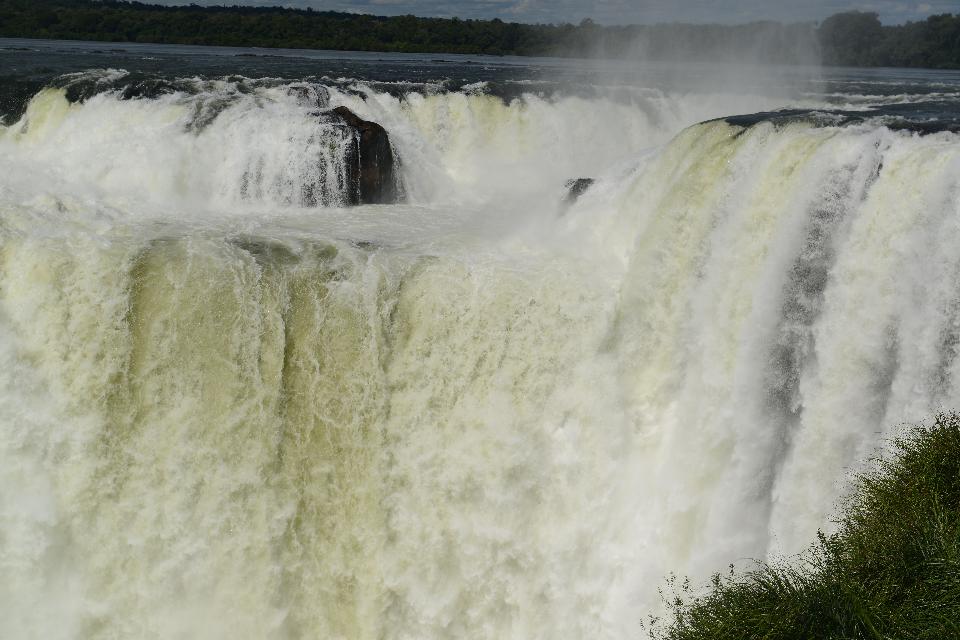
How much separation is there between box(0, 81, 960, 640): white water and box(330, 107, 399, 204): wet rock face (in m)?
4.74

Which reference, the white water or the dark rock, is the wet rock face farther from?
the white water

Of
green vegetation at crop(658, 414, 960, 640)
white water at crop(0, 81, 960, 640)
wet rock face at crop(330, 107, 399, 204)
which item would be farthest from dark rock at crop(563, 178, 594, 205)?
green vegetation at crop(658, 414, 960, 640)

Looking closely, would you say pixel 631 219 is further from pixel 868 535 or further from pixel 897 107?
pixel 897 107

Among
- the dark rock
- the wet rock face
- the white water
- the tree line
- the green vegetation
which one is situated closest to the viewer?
the green vegetation

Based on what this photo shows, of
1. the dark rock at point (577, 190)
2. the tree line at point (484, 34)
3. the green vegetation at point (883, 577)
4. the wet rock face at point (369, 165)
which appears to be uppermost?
the tree line at point (484, 34)

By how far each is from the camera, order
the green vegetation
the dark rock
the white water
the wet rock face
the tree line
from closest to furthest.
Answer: the green vegetation, the white water, the dark rock, the wet rock face, the tree line

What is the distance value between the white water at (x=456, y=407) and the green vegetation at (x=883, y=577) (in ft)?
2.67

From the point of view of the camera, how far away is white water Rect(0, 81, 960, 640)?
7707 millimetres

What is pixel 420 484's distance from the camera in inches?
332

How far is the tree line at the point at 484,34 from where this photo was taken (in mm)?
31703

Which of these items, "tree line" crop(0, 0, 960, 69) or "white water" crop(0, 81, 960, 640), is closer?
"white water" crop(0, 81, 960, 640)

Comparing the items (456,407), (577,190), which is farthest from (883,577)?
(577,190)

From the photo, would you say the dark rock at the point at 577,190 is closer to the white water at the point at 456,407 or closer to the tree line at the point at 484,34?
the white water at the point at 456,407

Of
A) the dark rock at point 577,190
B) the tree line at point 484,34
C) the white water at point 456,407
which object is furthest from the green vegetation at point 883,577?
the tree line at point 484,34
